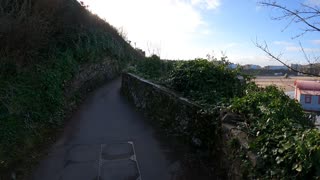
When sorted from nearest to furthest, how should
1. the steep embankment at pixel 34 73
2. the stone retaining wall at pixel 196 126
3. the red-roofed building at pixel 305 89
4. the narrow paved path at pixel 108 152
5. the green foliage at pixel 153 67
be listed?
the red-roofed building at pixel 305 89 < the stone retaining wall at pixel 196 126 < the narrow paved path at pixel 108 152 < the steep embankment at pixel 34 73 < the green foliage at pixel 153 67

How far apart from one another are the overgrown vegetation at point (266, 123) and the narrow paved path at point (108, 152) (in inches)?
48.4

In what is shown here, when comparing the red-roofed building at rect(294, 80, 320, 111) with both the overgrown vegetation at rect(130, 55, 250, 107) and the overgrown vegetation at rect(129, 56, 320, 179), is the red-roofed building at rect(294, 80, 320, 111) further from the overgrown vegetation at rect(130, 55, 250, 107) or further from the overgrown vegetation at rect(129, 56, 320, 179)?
the overgrown vegetation at rect(130, 55, 250, 107)

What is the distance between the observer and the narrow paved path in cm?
538

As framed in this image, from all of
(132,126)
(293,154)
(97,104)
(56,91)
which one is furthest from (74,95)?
(293,154)

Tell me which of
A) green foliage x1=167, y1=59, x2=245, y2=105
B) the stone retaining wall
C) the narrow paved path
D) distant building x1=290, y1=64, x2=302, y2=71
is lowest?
the narrow paved path

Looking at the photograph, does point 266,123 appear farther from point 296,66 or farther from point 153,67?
point 153,67

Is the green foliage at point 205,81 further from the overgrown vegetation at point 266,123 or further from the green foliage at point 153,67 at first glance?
the green foliage at point 153,67

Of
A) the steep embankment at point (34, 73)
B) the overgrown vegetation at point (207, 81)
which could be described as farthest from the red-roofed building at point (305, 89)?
the steep embankment at point (34, 73)

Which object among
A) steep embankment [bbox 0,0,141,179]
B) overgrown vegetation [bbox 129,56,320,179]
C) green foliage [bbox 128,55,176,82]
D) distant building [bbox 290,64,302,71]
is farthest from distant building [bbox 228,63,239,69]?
green foliage [bbox 128,55,176,82]

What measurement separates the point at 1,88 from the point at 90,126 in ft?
8.55

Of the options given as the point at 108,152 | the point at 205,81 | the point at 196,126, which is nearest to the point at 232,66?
the point at 205,81

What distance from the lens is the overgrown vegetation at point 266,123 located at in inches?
117

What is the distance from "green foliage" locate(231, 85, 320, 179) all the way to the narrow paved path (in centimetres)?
182

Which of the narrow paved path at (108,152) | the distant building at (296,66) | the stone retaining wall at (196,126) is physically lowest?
the narrow paved path at (108,152)
